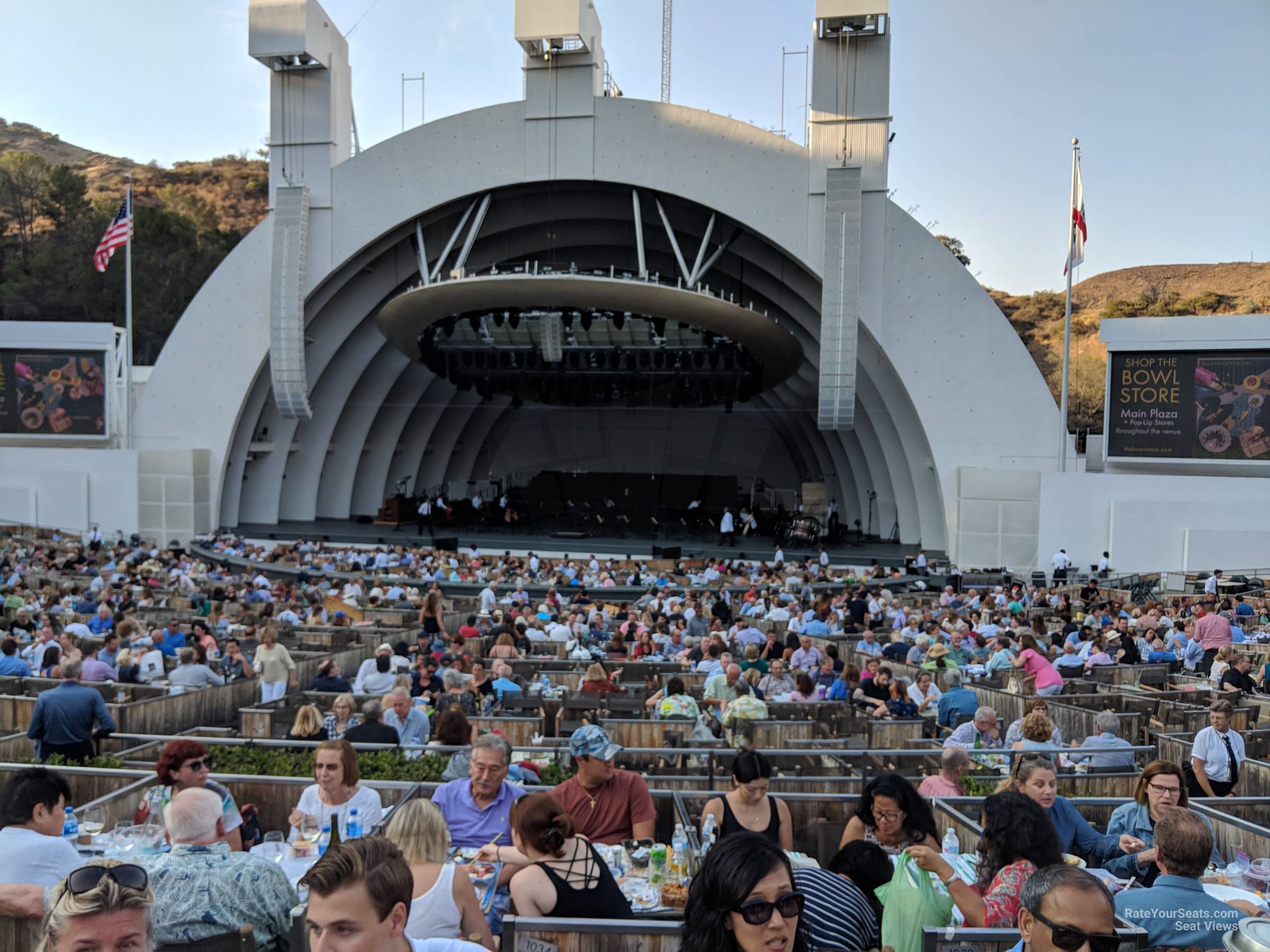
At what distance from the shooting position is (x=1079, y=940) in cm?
257

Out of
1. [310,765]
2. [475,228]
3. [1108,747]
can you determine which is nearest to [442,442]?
[475,228]

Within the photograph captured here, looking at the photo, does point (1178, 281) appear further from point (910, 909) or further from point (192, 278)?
point (910, 909)

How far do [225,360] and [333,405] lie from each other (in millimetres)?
3769

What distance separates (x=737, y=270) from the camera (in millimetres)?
29953

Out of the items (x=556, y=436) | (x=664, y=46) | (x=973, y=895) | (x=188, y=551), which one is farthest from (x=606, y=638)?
(x=664, y=46)

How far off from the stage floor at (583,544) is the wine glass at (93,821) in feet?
Result: 67.8

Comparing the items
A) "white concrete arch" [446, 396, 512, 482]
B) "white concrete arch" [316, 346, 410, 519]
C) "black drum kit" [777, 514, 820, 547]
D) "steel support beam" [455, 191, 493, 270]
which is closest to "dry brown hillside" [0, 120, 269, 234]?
"white concrete arch" [446, 396, 512, 482]

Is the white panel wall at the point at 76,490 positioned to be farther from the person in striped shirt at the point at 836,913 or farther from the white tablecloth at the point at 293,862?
the person in striped shirt at the point at 836,913

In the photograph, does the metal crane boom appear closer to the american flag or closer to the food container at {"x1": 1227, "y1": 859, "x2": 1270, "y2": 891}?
the american flag

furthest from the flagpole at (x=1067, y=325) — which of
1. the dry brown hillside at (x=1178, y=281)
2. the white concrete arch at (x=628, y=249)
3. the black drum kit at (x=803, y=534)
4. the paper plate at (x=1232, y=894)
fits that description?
the dry brown hillside at (x=1178, y=281)

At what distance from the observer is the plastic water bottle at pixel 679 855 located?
4406 millimetres

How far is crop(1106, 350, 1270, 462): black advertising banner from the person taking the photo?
2234 cm

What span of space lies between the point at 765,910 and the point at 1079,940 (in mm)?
835

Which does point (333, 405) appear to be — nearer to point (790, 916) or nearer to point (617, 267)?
point (617, 267)
